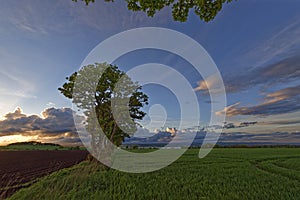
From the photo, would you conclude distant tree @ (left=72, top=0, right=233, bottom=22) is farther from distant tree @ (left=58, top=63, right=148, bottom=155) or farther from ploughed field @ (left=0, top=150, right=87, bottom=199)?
distant tree @ (left=58, top=63, right=148, bottom=155)

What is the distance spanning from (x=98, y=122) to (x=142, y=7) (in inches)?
826

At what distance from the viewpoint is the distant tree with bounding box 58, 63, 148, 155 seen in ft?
85.7

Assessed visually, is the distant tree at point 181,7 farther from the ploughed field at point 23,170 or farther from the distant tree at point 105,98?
the distant tree at point 105,98

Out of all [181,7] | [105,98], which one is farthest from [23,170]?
[181,7]

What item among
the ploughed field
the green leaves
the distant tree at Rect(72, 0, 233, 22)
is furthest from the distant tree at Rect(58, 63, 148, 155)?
the distant tree at Rect(72, 0, 233, 22)

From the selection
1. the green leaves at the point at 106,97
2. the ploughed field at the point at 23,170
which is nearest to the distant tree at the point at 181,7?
the ploughed field at the point at 23,170

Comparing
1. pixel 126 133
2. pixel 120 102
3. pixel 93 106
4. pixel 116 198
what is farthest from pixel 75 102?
pixel 116 198

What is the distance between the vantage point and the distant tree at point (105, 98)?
2611 centimetres

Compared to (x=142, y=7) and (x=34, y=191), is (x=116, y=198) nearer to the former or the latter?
(x=34, y=191)

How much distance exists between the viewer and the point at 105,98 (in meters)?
27.3

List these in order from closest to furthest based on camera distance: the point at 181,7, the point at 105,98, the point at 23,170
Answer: the point at 181,7, the point at 23,170, the point at 105,98

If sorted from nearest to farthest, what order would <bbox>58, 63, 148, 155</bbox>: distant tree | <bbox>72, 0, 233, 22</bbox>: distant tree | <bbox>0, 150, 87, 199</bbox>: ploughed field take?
1. <bbox>72, 0, 233, 22</bbox>: distant tree
2. <bbox>0, 150, 87, 199</bbox>: ploughed field
3. <bbox>58, 63, 148, 155</bbox>: distant tree

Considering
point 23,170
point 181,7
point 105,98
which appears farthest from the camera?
point 105,98

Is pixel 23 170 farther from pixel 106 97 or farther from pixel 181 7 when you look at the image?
pixel 181 7
